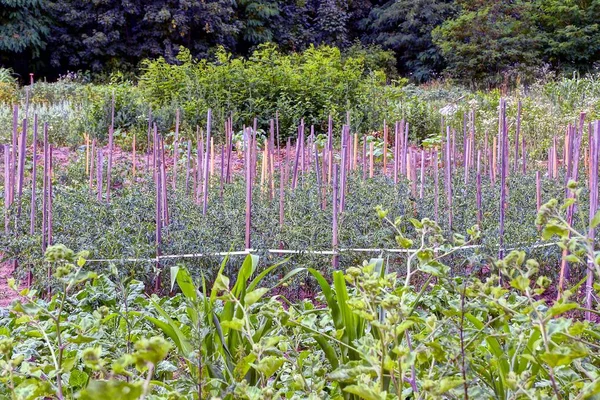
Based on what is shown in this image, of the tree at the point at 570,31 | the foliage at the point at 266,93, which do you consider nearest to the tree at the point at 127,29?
the tree at the point at 570,31

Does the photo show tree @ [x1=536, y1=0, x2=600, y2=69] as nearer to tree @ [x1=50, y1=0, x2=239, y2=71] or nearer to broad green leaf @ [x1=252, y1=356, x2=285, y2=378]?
tree @ [x1=50, y1=0, x2=239, y2=71]

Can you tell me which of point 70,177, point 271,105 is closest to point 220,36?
point 271,105

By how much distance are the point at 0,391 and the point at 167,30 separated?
64.7 ft

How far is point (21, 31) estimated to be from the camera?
746 inches

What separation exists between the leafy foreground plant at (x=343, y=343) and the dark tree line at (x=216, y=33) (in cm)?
1783

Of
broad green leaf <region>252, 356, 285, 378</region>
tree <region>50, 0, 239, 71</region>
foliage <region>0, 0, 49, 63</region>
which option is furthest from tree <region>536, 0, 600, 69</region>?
broad green leaf <region>252, 356, 285, 378</region>

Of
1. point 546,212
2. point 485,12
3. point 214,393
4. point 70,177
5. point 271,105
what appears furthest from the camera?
point 485,12

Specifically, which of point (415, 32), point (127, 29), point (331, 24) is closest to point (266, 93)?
point (127, 29)

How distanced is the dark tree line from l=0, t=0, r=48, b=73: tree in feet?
0.09

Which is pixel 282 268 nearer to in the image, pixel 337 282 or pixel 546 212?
pixel 337 282

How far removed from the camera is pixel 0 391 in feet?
5.33

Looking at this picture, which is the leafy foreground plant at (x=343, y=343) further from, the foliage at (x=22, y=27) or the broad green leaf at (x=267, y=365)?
the foliage at (x=22, y=27)

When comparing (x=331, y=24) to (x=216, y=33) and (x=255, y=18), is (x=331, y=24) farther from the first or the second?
(x=216, y=33)

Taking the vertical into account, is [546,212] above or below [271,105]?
below
